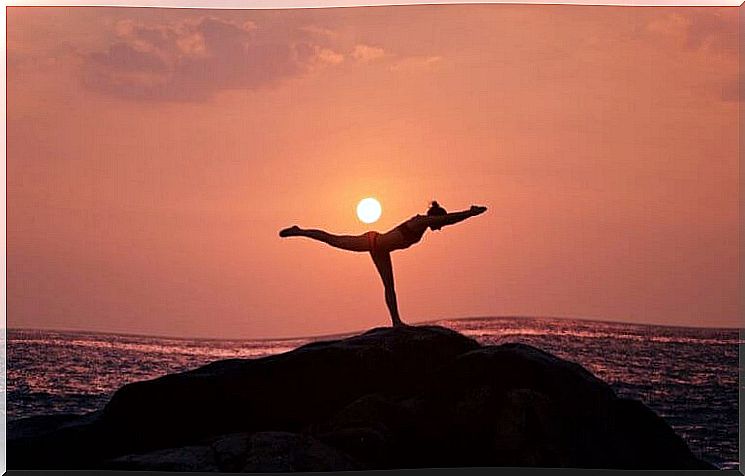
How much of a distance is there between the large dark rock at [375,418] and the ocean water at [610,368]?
10 cm

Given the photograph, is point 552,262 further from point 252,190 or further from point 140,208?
point 140,208

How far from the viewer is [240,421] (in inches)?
325

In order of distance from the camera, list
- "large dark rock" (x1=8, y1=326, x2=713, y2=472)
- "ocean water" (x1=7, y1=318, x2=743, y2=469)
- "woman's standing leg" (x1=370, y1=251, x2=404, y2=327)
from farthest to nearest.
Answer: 1. "woman's standing leg" (x1=370, y1=251, x2=404, y2=327)
2. "ocean water" (x1=7, y1=318, x2=743, y2=469)
3. "large dark rock" (x1=8, y1=326, x2=713, y2=472)

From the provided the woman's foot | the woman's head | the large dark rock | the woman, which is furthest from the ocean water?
the woman's foot

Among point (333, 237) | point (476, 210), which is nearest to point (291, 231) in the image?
point (333, 237)

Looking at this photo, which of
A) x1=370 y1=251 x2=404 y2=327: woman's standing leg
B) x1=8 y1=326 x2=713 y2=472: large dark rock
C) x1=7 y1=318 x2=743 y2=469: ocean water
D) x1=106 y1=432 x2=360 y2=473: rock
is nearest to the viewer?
x1=106 y1=432 x2=360 y2=473: rock

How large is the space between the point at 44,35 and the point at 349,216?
221 cm

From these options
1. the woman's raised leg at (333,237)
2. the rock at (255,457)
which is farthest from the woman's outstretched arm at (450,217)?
the rock at (255,457)

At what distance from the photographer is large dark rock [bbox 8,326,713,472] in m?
8.12

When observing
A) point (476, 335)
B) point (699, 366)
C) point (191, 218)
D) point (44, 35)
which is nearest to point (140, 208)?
point (191, 218)

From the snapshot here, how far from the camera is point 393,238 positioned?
335 inches

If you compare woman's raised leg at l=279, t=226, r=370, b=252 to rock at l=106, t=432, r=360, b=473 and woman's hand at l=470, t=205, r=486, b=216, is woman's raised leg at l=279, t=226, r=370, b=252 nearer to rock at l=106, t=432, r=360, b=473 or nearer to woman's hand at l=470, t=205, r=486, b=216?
woman's hand at l=470, t=205, r=486, b=216

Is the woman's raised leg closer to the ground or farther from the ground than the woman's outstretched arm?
closer to the ground

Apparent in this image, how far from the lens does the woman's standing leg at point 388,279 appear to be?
8.48 meters
